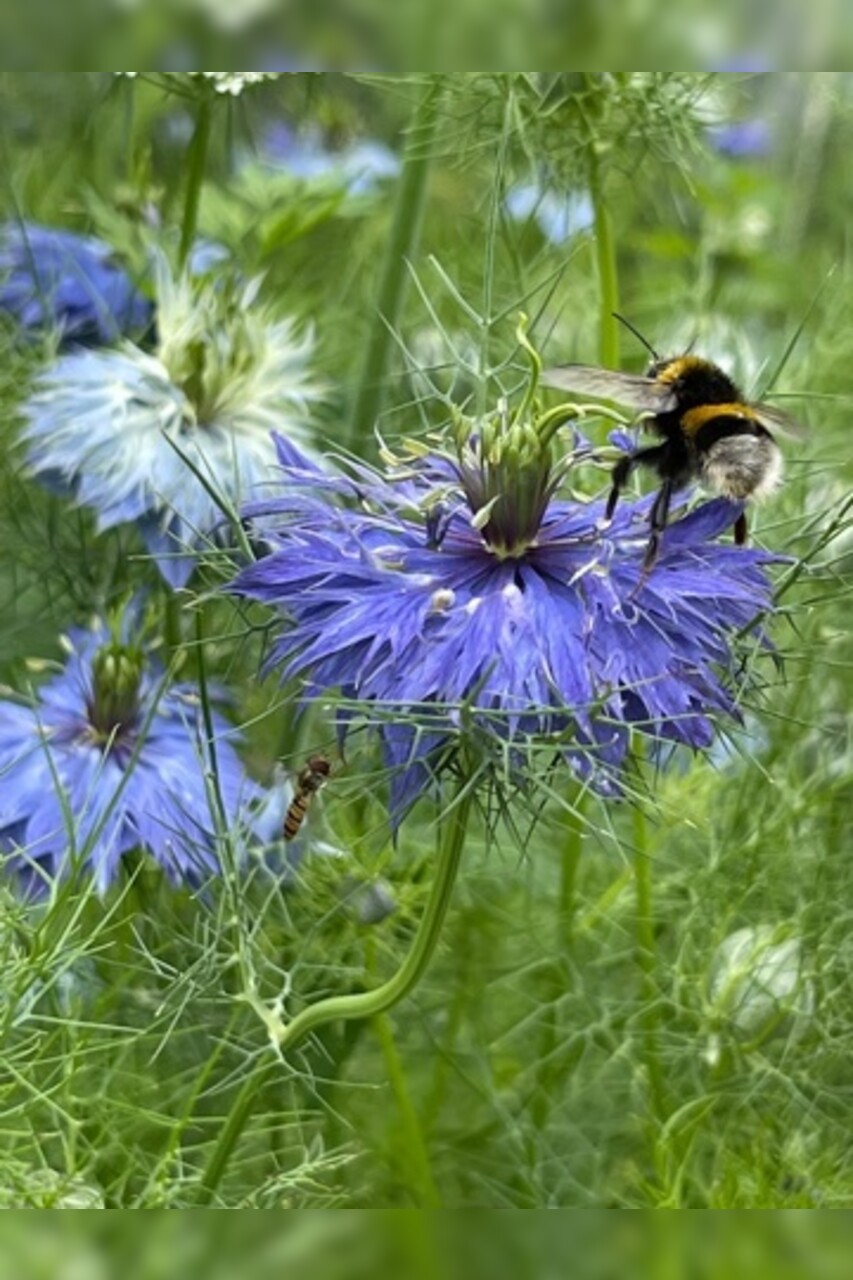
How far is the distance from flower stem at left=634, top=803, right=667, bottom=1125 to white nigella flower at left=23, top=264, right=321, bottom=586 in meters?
0.29

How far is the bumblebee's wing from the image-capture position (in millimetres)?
659

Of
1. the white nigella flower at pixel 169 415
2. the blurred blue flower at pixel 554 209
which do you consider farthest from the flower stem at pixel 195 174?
the blurred blue flower at pixel 554 209

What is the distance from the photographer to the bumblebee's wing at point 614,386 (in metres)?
0.66

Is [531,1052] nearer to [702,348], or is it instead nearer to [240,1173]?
[240,1173]

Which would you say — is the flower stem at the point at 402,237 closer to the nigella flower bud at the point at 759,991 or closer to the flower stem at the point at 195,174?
the flower stem at the point at 195,174

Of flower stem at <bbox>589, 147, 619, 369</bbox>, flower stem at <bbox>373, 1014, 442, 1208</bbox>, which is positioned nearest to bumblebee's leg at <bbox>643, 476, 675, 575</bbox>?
flower stem at <bbox>589, 147, 619, 369</bbox>

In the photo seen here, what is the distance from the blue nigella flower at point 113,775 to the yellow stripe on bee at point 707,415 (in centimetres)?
26

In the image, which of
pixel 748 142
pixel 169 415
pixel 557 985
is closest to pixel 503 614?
pixel 169 415

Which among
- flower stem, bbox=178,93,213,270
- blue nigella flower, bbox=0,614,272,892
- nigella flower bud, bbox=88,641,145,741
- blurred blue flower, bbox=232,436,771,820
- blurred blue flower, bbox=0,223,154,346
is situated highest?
flower stem, bbox=178,93,213,270

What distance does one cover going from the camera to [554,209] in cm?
119

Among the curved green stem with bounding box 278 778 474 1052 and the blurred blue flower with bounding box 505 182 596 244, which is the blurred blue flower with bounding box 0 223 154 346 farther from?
the curved green stem with bounding box 278 778 474 1052

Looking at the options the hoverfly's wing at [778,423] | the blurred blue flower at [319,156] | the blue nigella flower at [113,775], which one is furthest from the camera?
the blurred blue flower at [319,156]

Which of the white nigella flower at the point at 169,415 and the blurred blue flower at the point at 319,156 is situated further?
the blurred blue flower at the point at 319,156

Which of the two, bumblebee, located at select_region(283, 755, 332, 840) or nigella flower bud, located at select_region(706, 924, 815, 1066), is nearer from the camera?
bumblebee, located at select_region(283, 755, 332, 840)
